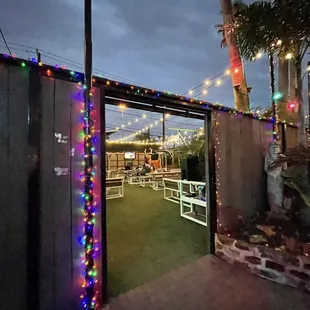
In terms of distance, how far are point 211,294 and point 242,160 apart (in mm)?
1802

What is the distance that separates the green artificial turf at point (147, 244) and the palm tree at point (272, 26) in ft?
8.77

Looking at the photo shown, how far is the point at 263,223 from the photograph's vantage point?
2865mm

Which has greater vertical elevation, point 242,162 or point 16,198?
point 242,162

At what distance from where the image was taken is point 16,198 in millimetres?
1476

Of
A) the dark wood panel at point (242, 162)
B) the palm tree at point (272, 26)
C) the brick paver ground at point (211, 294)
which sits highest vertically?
the palm tree at point (272, 26)

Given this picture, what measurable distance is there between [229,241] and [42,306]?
1.93m

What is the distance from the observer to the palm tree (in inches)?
93.4

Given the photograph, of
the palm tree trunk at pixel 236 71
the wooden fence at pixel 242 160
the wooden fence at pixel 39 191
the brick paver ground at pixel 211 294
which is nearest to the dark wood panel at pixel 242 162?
the wooden fence at pixel 242 160

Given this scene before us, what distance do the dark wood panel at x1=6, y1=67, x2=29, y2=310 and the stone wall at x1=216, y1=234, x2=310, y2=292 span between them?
2.04 metres

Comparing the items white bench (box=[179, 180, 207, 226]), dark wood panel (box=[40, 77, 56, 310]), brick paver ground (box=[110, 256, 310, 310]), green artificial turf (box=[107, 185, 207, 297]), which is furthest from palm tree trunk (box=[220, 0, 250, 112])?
dark wood panel (box=[40, 77, 56, 310])

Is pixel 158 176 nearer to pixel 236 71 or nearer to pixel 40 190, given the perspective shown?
pixel 236 71

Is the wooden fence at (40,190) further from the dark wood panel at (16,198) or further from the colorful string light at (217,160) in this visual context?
the colorful string light at (217,160)

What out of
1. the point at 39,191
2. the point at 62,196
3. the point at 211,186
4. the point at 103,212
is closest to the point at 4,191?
the point at 39,191

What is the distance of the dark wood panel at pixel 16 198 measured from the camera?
4.74 ft
